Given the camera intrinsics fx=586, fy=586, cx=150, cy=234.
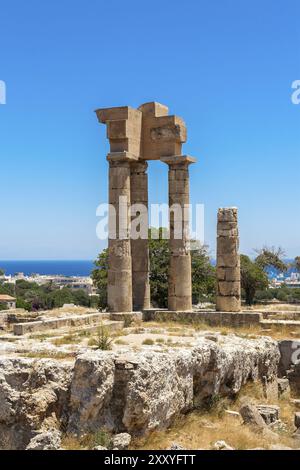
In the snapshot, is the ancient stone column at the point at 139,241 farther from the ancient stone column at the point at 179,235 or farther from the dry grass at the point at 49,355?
the dry grass at the point at 49,355

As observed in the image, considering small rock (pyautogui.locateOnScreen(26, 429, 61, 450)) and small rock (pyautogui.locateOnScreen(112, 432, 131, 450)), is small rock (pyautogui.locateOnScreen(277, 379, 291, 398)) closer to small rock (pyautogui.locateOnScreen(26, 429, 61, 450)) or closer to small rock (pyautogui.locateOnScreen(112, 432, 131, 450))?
small rock (pyautogui.locateOnScreen(112, 432, 131, 450))

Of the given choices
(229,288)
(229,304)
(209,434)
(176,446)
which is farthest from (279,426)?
(229,288)

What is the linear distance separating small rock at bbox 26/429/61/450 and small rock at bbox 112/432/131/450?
103 centimetres

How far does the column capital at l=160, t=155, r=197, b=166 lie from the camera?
71.8 feet

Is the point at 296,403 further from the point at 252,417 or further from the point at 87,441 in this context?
the point at 87,441

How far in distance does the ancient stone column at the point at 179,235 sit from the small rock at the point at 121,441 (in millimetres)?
11286

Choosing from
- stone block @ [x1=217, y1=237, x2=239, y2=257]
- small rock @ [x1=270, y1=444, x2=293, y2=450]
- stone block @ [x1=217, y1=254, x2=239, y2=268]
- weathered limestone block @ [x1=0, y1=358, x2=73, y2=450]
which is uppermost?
stone block @ [x1=217, y1=237, x2=239, y2=257]

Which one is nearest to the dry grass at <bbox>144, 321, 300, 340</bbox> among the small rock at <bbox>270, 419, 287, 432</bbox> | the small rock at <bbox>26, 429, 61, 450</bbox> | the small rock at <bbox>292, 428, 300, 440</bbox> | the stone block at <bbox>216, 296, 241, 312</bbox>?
the stone block at <bbox>216, 296, 241, 312</bbox>

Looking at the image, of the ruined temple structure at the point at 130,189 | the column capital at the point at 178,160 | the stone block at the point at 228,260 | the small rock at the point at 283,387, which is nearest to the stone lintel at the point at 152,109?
the ruined temple structure at the point at 130,189

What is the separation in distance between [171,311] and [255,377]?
20.1ft

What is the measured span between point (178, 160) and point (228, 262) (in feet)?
13.9

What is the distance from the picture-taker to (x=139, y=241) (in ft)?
76.1
